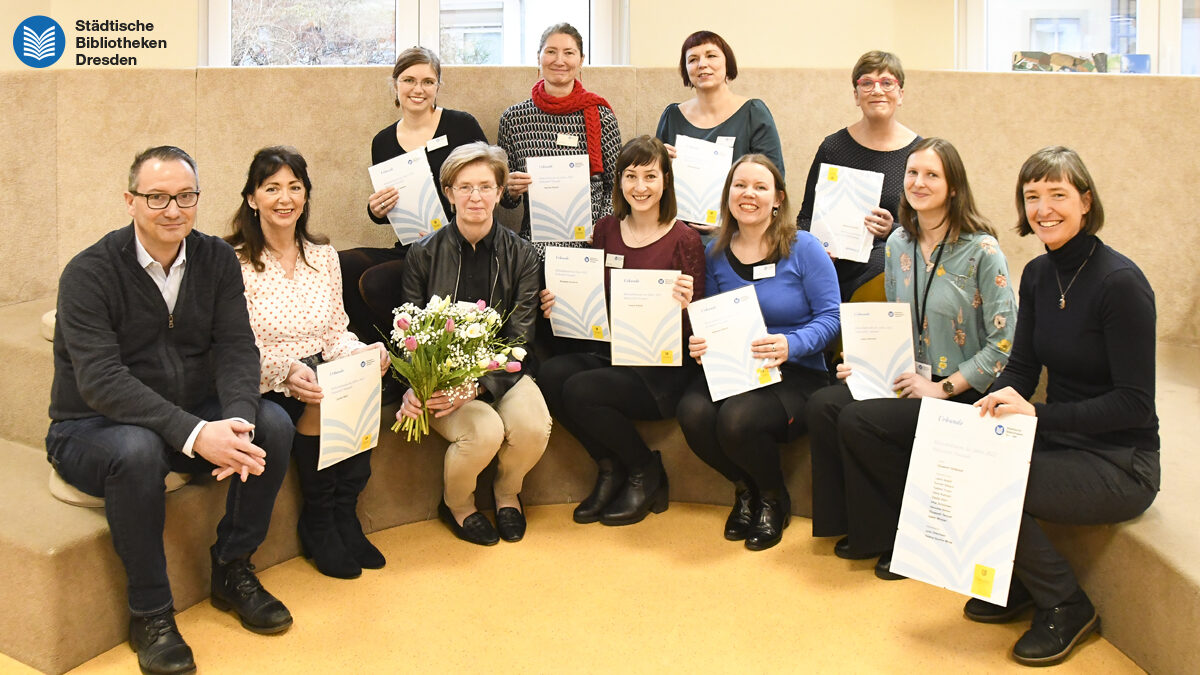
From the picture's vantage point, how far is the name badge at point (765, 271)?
3.34 metres

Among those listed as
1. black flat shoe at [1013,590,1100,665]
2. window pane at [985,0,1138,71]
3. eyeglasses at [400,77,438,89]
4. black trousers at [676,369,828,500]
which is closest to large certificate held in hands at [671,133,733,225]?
black trousers at [676,369,828,500]

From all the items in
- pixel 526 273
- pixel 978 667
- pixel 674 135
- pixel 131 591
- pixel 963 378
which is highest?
pixel 674 135

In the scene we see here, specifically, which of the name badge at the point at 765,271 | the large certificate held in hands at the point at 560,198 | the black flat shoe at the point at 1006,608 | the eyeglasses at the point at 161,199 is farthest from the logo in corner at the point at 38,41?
the black flat shoe at the point at 1006,608

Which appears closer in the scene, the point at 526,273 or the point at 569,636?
the point at 569,636

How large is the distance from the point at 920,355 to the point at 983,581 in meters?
0.84

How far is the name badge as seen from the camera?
334 centimetres

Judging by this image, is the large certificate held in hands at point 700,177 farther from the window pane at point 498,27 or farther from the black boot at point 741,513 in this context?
the window pane at point 498,27

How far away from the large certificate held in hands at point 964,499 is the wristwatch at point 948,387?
0.36 meters

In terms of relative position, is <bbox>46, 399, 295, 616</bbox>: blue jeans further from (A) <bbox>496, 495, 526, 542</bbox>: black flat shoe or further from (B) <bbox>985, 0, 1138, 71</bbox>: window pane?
(B) <bbox>985, 0, 1138, 71</bbox>: window pane

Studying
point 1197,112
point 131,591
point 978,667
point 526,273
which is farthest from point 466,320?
point 1197,112

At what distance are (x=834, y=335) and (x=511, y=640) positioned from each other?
1478 mm

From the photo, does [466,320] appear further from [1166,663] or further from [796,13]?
[796,13]

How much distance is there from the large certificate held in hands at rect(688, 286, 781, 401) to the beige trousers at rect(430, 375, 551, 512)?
0.60 meters

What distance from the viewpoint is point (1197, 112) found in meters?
4.53
